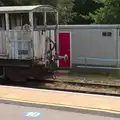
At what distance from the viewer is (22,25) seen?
14.2 meters

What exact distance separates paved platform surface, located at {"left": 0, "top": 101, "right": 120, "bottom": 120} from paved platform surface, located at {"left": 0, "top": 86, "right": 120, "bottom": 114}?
0.27 metres

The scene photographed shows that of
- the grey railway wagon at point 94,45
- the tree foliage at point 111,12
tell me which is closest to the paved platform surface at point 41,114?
the grey railway wagon at point 94,45

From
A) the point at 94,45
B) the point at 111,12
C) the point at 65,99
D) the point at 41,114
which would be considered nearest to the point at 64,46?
the point at 94,45

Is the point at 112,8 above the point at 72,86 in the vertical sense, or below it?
above

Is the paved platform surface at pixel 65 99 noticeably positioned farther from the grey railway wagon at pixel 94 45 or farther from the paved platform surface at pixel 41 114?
the grey railway wagon at pixel 94 45

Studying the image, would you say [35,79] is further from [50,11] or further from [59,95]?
[59,95]

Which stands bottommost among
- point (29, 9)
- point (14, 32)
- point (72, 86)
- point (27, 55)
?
point (72, 86)

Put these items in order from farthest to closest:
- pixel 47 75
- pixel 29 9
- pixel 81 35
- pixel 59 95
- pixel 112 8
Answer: pixel 112 8, pixel 81 35, pixel 47 75, pixel 29 9, pixel 59 95

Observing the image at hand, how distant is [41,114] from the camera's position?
306 inches

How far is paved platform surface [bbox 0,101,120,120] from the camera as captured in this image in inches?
292

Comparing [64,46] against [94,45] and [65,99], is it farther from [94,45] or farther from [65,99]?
[65,99]

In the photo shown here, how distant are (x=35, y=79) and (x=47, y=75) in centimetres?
A: 68

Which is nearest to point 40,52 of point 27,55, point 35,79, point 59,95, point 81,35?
point 27,55

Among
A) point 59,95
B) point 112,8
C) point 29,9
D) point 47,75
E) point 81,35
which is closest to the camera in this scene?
point 59,95
